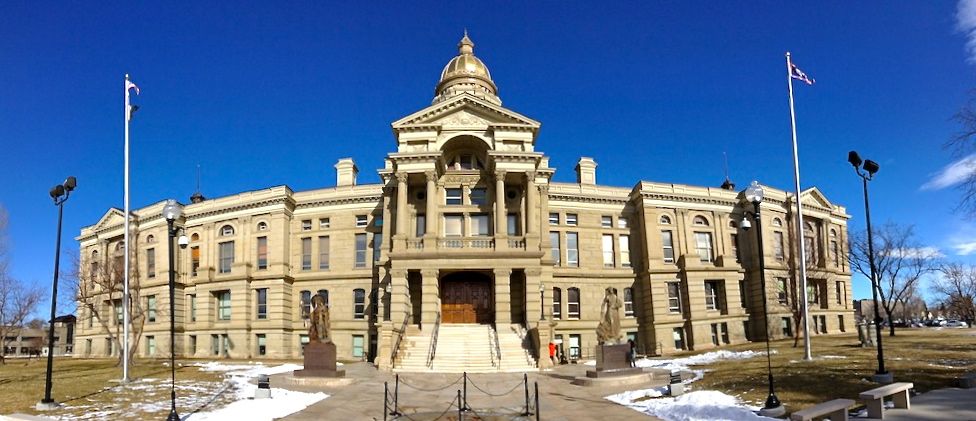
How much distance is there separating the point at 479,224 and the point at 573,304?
10910mm

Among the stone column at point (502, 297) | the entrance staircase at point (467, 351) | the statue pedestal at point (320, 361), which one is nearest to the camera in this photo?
the statue pedestal at point (320, 361)

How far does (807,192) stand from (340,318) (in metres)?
39.6

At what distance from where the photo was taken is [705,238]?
51.8 m

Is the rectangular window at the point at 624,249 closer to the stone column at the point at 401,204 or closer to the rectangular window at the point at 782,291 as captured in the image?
the rectangular window at the point at 782,291

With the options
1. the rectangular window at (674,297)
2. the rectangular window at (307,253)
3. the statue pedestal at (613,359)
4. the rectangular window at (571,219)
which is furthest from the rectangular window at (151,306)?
the rectangular window at (674,297)

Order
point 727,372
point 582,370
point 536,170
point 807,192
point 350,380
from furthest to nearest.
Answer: point 807,192
point 536,170
point 582,370
point 350,380
point 727,372

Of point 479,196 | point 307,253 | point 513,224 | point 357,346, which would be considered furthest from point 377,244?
point 513,224

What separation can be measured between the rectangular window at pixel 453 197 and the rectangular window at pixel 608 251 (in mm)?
13393

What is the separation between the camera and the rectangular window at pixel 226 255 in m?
51.4

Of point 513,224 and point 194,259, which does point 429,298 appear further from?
point 194,259

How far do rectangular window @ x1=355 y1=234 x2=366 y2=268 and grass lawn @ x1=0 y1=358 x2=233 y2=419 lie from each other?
Result: 1673 centimetres

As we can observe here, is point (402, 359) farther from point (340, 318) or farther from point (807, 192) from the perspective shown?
point (807, 192)

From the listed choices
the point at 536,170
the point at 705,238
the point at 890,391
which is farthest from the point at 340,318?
the point at 890,391

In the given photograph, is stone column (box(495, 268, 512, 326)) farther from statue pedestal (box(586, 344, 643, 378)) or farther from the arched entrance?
statue pedestal (box(586, 344, 643, 378))
